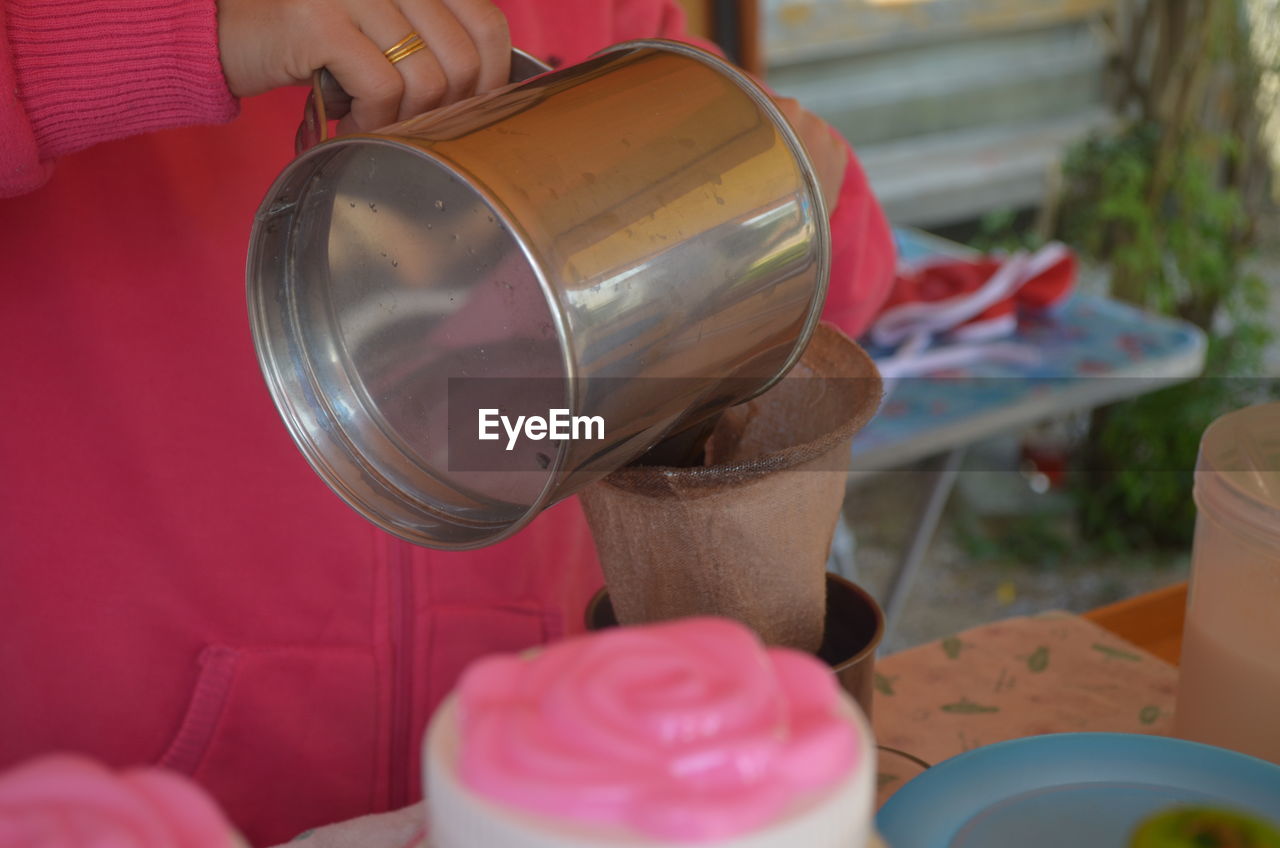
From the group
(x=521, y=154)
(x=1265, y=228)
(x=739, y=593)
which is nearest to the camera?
(x=521, y=154)

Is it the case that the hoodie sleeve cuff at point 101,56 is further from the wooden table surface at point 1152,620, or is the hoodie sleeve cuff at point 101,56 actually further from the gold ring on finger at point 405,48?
the wooden table surface at point 1152,620

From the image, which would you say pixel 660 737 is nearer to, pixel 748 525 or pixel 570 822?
pixel 570 822

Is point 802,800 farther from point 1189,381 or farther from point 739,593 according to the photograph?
point 1189,381

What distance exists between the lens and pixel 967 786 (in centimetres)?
46

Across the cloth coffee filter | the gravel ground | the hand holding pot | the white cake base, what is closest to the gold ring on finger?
the hand holding pot

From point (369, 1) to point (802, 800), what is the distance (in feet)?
1.28

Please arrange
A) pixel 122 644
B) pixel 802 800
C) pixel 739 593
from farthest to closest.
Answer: pixel 122 644 < pixel 739 593 < pixel 802 800

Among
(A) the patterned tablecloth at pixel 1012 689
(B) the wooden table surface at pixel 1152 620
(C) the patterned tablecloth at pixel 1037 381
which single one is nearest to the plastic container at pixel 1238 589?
(A) the patterned tablecloth at pixel 1012 689

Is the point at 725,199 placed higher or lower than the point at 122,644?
higher

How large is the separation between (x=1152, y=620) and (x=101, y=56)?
0.72 meters

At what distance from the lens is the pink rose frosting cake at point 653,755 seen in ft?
0.98

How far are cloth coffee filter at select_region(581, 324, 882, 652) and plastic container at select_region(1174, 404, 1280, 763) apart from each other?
0.17 m

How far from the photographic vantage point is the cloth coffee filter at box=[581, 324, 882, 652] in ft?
1.70

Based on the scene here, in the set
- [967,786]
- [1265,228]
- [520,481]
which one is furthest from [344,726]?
[1265,228]
